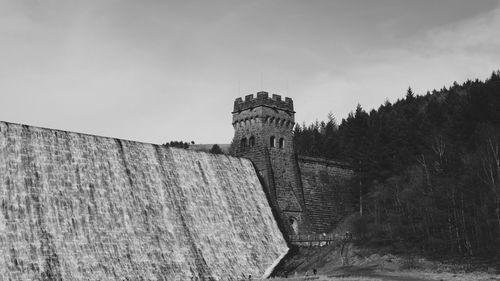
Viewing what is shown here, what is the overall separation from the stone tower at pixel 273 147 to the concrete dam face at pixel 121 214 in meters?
3.64

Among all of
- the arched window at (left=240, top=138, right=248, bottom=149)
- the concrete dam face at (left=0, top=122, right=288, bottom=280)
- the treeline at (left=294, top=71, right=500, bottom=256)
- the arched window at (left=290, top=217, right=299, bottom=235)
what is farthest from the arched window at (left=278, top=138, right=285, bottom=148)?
the treeline at (left=294, top=71, right=500, bottom=256)

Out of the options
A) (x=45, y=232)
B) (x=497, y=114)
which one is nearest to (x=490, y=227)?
(x=497, y=114)

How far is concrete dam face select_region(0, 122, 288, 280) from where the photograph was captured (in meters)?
37.0

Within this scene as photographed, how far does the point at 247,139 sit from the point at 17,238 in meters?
28.8

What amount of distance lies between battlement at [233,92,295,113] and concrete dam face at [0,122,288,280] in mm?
8367

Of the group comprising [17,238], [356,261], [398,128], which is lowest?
[356,261]

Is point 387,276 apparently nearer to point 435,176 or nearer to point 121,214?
point 121,214

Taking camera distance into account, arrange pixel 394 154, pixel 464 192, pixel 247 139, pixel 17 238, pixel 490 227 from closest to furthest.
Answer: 1. pixel 17 238
2. pixel 490 227
3. pixel 464 192
4. pixel 247 139
5. pixel 394 154

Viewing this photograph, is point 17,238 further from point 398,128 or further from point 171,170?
point 398,128

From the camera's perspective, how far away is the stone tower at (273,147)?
5759 centimetres

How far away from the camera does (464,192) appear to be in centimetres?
4978

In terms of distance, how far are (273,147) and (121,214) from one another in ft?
69.9

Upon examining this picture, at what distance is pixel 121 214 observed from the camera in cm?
4266

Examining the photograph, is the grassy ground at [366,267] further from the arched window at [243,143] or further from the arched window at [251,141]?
the arched window at [243,143]
